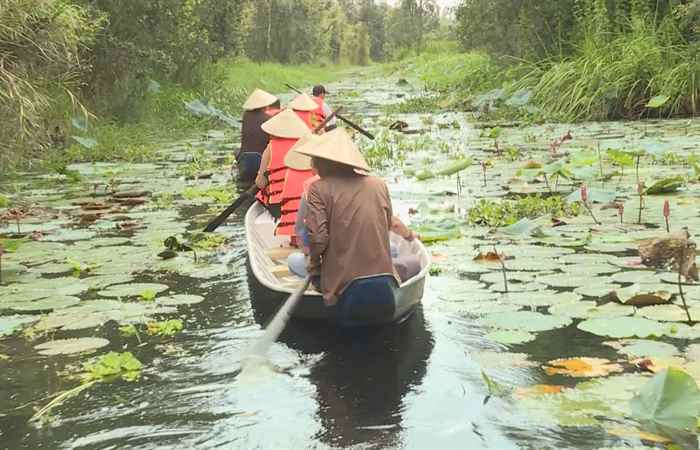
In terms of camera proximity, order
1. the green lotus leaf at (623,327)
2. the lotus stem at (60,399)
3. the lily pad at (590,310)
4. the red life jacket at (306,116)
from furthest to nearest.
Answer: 1. the red life jacket at (306,116)
2. the lily pad at (590,310)
3. the green lotus leaf at (623,327)
4. the lotus stem at (60,399)

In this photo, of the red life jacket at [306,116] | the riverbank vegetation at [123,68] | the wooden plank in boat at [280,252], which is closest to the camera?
the wooden plank in boat at [280,252]

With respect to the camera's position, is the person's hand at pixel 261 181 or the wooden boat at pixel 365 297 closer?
the wooden boat at pixel 365 297

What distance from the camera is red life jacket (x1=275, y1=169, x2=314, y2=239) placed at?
21.6 ft

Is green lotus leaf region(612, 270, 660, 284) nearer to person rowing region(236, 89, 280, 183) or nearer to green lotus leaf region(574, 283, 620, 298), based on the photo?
green lotus leaf region(574, 283, 620, 298)

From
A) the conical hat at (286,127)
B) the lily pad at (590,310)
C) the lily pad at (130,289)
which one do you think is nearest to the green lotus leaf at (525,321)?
the lily pad at (590,310)

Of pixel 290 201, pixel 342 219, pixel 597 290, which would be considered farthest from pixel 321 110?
pixel 342 219

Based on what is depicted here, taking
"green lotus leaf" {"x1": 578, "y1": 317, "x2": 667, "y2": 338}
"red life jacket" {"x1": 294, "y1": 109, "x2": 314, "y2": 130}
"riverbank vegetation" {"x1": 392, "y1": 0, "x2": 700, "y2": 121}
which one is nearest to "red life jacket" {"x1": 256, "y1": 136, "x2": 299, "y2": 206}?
"red life jacket" {"x1": 294, "y1": 109, "x2": 314, "y2": 130}

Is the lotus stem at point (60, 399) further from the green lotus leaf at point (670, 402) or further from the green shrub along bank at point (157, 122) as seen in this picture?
the green shrub along bank at point (157, 122)

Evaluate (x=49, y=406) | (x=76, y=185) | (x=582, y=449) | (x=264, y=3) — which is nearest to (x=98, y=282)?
(x=49, y=406)

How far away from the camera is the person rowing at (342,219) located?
469 cm

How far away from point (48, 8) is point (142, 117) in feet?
31.2

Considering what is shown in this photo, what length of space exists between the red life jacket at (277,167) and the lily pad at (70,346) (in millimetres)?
2775

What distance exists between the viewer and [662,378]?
3.43 meters

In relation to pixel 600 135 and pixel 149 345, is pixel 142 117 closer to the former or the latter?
pixel 600 135
